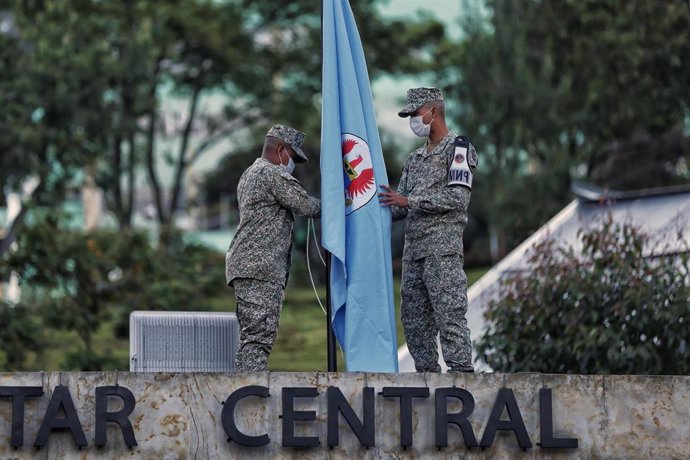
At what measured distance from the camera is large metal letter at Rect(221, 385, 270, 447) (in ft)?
35.1

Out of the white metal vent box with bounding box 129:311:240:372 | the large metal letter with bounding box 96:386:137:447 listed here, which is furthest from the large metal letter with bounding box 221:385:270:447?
the white metal vent box with bounding box 129:311:240:372

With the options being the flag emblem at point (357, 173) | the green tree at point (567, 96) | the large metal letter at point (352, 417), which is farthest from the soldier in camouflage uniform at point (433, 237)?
the green tree at point (567, 96)

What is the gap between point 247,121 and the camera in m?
39.6

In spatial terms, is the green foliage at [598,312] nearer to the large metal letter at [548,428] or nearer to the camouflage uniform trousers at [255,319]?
the large metal letter at [548,428]

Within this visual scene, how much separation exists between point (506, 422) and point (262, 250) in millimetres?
2006

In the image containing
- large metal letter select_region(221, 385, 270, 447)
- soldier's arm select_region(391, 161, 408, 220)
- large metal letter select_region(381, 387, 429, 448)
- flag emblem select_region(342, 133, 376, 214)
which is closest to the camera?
large metal letter select_region(221, 385, 270, 447)

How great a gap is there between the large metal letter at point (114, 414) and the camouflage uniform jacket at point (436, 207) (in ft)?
7.41

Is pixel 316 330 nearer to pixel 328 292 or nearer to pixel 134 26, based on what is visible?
pixel 134 26

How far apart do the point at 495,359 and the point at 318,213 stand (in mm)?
5418

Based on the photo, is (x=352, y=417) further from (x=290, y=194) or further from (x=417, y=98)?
(x=417, y=98)

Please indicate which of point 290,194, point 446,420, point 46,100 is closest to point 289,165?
point 290,194

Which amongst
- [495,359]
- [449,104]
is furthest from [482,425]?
[449,104]

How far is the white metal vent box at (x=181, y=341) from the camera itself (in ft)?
37.2

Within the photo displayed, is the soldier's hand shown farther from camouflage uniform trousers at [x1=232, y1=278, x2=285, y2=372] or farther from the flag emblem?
camouflage uniform trousers at [x1=232, y1=278, x2=285, y2=372]
